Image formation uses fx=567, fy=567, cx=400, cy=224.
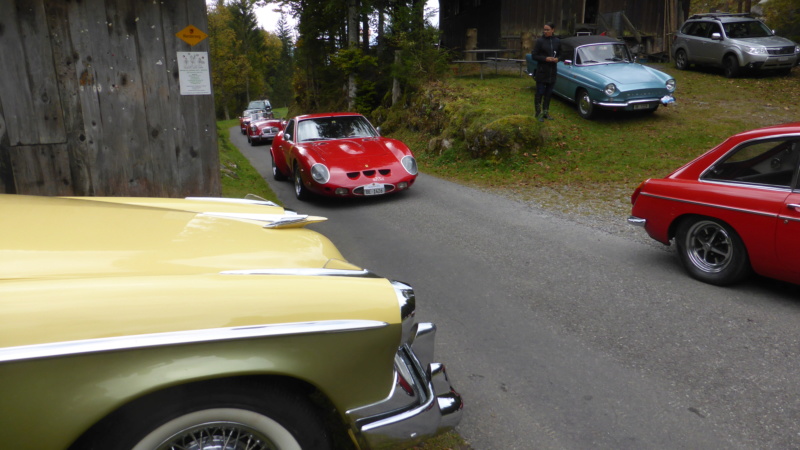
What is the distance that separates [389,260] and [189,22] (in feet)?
10.7

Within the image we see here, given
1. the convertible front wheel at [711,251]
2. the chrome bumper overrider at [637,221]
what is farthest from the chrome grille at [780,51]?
the convertible front wheel at [711,251]

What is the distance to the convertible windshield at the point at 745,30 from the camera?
16125 mm

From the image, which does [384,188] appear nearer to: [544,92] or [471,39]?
[544,92]

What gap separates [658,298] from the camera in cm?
472

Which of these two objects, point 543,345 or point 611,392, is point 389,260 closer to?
point 543,345

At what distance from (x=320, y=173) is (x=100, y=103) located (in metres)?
3.56

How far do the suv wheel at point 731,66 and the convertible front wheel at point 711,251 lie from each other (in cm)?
1324

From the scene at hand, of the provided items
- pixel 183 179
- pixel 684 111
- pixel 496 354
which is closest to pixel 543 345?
pixel 496 354

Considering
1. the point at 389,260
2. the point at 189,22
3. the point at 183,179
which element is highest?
the point at 189,22

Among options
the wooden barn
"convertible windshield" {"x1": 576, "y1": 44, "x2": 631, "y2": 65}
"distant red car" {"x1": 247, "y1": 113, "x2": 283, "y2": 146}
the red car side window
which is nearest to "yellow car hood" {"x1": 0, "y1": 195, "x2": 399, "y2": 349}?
the red car side window

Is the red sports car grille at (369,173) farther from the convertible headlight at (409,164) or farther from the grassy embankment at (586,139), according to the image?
the grassy embankment at (586,139)

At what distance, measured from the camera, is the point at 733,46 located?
15695mm

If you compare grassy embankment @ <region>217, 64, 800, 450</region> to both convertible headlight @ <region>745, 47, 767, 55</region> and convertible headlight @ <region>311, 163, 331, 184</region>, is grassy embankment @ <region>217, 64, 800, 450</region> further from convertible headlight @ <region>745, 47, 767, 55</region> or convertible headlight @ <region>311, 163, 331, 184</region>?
convertible headlight @ <region>311, 163, 331, 184</region>

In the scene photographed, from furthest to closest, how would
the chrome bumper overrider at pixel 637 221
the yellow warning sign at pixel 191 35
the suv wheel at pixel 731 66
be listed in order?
the suv wheel at pixel 731 66 → the yellow warning sign at pixel 191 35 → the chrome bumper overrider at pixel 637 221
